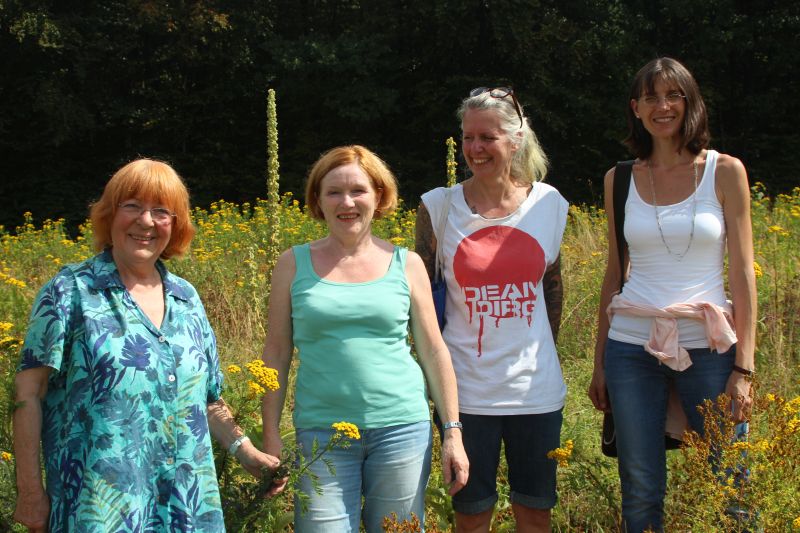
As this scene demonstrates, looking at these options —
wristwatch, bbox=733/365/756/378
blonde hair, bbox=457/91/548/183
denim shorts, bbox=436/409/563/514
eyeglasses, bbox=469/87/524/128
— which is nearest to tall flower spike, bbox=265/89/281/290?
blonde hair, bbox=457/91/548/183

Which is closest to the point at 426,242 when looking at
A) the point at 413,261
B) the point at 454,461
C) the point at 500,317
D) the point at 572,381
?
the point at 413,261

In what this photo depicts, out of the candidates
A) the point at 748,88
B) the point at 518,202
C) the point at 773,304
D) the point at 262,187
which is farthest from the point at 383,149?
the point at 518,202

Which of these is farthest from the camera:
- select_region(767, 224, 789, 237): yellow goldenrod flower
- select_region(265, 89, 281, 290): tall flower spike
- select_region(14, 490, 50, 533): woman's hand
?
select_region(767, 224, 789, 237): yellow goldenrod flower

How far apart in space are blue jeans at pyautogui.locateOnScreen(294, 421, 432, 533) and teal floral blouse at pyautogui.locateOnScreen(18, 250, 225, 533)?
0.37 meters

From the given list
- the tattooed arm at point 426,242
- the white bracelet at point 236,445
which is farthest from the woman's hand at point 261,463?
the tattooed arm at point 426,242

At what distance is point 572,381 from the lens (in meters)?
5.01

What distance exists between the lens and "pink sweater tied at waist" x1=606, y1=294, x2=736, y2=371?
280 cm

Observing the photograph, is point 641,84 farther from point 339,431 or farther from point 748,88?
point 748,88

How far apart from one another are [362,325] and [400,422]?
33 centimetres

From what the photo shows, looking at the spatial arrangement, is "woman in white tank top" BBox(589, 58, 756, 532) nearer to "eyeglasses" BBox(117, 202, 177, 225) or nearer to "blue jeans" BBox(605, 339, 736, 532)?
"blue jeans" BBox(605, 339, 736, 532)

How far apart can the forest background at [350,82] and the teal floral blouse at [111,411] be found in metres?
17.8

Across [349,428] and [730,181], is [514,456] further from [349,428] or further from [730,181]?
[730,181]

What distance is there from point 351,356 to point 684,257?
120 cm

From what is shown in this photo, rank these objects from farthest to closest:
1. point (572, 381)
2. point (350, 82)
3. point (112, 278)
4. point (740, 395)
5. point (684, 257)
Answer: point (350, 82) → point (572, 381) → point (684, 257) → point (740, 395) → point (112, 278)
